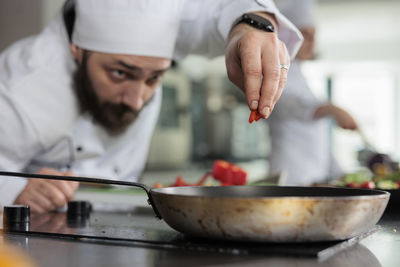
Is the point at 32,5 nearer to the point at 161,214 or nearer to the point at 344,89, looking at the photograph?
the point at 161,214

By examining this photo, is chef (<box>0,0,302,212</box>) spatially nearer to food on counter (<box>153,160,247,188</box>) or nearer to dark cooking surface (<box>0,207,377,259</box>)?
food on counter (<box>153,160,247,188</box>)

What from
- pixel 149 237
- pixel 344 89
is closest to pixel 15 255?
pixel 149 237

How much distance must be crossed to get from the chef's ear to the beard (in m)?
0.01

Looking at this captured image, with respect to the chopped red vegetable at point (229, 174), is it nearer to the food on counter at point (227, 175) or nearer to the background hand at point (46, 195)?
the food on counter at point (227, 175)

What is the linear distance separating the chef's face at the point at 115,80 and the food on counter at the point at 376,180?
0.57m

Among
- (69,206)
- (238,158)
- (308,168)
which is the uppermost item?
(69,206)

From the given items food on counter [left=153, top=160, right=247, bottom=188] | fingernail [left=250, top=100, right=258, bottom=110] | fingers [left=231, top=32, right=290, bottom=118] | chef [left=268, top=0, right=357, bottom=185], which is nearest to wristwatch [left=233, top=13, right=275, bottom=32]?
fingers [left=231, top=32, right=290, bottom=118]


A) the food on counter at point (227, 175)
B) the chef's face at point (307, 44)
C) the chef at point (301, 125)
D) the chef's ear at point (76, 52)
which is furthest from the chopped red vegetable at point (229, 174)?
the chef's face at point (307, 44)

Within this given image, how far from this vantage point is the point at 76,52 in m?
1.41

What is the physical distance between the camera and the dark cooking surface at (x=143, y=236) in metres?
0.58

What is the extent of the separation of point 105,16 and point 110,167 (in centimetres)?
50

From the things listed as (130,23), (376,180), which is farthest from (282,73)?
(376,180)

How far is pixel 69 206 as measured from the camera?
3.02ft

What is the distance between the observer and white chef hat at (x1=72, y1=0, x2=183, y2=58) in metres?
1.32
